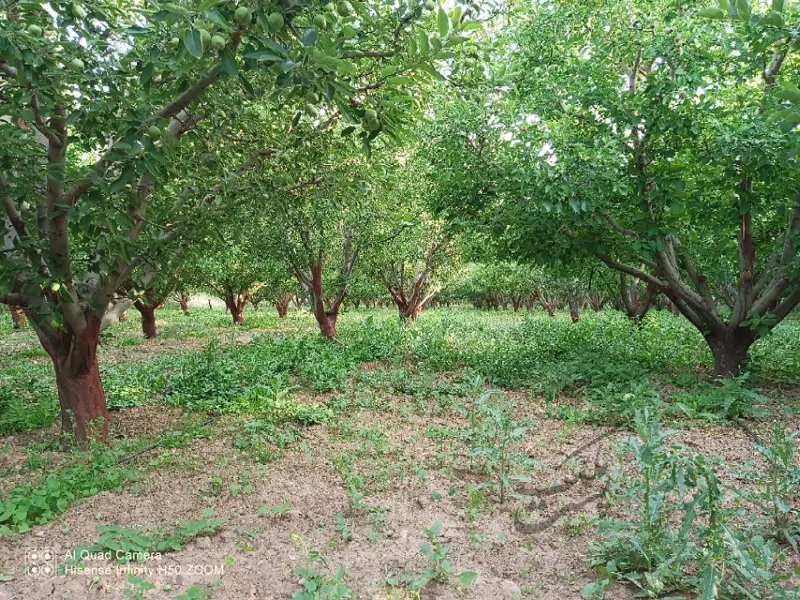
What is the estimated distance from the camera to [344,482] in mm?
4062

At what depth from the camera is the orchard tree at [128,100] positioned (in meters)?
2.39

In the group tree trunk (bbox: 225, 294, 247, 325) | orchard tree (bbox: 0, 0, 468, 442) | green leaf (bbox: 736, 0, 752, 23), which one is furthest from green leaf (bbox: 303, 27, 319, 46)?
tree trunk (bbox: 225, 294, 247, 325)

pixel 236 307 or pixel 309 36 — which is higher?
pixel 309 36

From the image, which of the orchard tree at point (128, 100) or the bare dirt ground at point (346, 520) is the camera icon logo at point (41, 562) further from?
the orchard tree at point (128, 100)

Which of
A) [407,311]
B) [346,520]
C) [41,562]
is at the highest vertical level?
[407,311]

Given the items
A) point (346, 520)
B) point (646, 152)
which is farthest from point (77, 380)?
point (646, 152)

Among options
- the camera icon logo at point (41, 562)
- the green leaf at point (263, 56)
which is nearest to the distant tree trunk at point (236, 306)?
the camera icon logo at point (41, 562)

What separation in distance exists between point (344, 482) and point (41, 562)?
1975 millimetres

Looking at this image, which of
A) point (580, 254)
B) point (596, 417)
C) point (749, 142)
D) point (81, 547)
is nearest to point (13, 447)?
point (81, 547)

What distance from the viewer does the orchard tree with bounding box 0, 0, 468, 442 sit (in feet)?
7.83

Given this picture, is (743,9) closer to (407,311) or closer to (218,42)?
(218,42)

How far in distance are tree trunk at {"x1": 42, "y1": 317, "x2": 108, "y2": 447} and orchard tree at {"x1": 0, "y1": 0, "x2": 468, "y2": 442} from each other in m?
0.01

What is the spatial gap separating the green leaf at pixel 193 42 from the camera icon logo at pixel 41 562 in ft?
9.23

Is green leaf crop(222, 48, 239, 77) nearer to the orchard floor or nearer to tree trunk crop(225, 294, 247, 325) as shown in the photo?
the orchard floor
